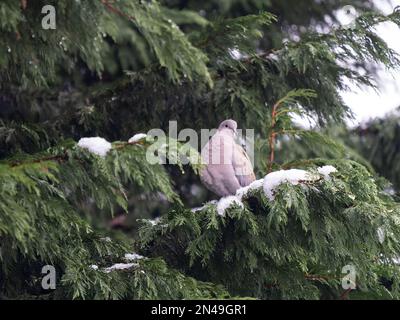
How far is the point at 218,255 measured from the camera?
4.05 metres

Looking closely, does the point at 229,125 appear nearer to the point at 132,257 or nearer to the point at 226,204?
the point at 226,204

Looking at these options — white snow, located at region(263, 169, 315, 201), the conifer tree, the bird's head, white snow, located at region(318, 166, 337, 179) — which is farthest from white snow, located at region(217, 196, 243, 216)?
the bird's head

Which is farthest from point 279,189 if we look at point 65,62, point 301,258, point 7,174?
point 65,62

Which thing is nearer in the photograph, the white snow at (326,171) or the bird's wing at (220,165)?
the white snow at (326,171)

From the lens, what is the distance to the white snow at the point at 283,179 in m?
3.71

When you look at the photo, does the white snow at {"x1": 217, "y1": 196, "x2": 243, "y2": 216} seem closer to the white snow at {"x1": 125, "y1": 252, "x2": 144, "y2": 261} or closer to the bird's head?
the white snow at {"x1": 125, "y1": 252, "x2": 144, "y2": 261}

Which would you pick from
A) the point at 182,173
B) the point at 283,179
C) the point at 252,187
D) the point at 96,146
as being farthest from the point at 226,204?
the point at 96,146

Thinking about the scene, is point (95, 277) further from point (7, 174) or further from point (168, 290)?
point (7, 174)

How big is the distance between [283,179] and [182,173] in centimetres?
76

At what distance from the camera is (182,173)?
170 inches

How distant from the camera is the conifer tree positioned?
3309 mm

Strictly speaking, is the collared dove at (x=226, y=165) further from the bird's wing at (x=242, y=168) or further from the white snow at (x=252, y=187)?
the white snow at (x=252, y=187)

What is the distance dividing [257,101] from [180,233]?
4.46 ft

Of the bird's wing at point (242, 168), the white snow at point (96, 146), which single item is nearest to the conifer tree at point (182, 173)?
the white snow at point (96, 146)
